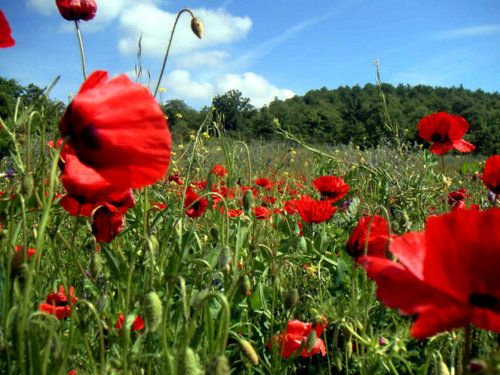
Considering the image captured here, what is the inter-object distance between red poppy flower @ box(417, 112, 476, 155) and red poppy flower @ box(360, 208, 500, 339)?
1.84 m

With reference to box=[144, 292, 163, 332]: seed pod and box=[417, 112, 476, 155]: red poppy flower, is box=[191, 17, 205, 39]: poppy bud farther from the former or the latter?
box=[417, 112, 476, 155]: red poppy flower

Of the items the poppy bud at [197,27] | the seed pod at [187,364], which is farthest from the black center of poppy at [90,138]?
the poppy bud at [197,27]

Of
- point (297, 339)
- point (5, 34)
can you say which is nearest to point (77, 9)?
point (5, 34)

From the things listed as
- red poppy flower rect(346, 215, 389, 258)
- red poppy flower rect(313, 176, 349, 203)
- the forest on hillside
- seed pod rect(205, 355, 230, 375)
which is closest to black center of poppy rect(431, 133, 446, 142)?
red poppy flower rect(313, 176, 349, 203)

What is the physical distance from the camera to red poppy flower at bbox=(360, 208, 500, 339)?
0.60m

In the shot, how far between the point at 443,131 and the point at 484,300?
1.93m

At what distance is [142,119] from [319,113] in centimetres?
4078

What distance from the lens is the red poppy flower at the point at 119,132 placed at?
0.77m

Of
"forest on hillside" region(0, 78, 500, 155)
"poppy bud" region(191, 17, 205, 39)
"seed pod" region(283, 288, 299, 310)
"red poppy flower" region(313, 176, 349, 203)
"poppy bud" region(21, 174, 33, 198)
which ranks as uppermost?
"forest on hillside" region(0, 78, 500, 155)

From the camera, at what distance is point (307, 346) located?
1109 millimetres

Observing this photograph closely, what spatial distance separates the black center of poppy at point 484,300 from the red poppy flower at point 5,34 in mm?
986

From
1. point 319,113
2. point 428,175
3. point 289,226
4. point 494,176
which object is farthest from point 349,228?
point 319,113

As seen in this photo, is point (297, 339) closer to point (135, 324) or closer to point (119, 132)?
point (135, 324)

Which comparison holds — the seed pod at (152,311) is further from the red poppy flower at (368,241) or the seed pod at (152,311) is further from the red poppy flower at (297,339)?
the red poppy flower at (368,241)
